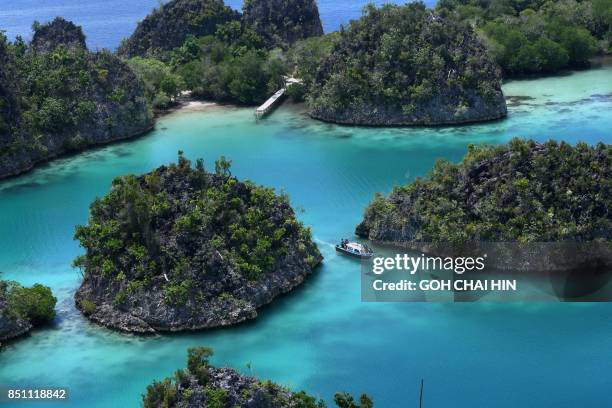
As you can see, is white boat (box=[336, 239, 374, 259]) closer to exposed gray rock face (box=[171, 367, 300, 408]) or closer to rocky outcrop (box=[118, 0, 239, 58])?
exposed gray rock face (box=[171, 367, 300, 408])

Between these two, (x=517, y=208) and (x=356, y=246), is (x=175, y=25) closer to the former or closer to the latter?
(x=356, y=246)

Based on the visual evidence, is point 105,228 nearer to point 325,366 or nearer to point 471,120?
point 325,366

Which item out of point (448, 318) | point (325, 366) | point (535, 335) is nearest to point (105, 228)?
point (325, 366)

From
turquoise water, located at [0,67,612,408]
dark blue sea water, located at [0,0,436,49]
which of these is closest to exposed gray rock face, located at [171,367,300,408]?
turquoise water, located at [0,67,612,408]

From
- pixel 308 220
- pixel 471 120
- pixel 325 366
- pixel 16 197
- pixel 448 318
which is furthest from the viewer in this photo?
pixel 471 120

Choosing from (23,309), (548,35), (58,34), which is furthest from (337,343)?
(548,35)
